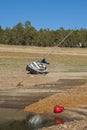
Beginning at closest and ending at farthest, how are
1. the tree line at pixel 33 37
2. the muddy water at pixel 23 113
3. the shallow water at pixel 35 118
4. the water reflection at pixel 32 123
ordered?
1. the water reflection at pixel 32 123
2. the shallow water at pixel 35 118
3. the muddy water at pixel 23 113
4. the tree line at pixel 33 37

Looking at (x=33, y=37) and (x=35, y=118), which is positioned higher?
(x=35, y=118)

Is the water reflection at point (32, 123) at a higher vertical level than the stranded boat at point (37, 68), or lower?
higher

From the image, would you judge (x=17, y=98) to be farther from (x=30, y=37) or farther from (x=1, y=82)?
(x=30, y=37)

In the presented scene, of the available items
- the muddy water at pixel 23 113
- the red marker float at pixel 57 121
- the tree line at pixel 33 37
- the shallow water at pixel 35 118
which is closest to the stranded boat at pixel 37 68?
the muddy water at pixel 23 113

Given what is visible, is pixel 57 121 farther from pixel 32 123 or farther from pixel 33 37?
pixel 33 37

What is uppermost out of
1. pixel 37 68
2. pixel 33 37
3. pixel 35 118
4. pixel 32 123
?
pixel 32 123

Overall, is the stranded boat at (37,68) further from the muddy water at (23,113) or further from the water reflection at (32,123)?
the water reflection at (32,123)

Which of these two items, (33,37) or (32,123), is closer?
(32,123)

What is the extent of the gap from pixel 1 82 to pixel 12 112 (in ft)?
38.6

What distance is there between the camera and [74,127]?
13.7 meters

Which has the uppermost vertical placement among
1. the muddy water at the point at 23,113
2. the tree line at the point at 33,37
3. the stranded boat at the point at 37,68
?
the muddy water at the point at 23,113

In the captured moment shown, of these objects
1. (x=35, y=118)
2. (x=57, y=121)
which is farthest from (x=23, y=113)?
(x=57, y=121)

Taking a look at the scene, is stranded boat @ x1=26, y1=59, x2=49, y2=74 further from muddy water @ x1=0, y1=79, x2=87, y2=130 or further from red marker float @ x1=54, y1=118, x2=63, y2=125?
red marker float @ x1=54, y1=118, x2=63, y2=125

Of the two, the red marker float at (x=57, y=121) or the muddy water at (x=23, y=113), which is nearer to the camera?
the muddy water at (x=23, y=113)
